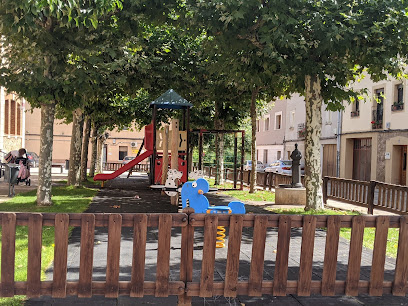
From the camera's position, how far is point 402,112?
25.1 metres

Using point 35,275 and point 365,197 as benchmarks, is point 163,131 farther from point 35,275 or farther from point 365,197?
point 35,275

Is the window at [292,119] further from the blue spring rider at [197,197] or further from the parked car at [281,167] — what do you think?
the blue spring rider at [197,197]

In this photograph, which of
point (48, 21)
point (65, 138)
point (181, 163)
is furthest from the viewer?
point (65, 138)

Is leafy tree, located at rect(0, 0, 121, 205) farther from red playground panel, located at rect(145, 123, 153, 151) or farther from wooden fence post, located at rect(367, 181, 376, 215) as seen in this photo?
wooden fence post, located at rect(367, 181, 376, 215)

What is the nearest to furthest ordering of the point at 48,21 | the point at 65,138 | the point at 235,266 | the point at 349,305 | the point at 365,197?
the point at 235,266 → the point at 349,305 → the point at 48,21 → the point at 365,197 → the point at 65,138

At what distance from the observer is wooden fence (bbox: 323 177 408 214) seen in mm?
11969

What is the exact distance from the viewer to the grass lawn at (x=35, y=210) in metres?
5.61

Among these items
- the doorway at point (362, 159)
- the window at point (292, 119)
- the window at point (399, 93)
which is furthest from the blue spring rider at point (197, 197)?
the window at point (292, 119)

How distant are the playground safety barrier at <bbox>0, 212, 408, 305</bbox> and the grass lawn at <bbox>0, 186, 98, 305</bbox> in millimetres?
622

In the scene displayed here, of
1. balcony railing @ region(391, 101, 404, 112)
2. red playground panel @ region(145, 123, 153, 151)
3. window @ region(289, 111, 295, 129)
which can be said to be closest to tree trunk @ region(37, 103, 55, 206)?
red playground panel @ region(145, 123, 153, 151)

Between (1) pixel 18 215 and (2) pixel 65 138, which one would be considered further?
(2) pixel 65 138

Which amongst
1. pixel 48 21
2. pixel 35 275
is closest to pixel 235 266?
pixel 35 275

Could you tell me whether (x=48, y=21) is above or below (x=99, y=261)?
above

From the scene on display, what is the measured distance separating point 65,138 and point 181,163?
148 ft
